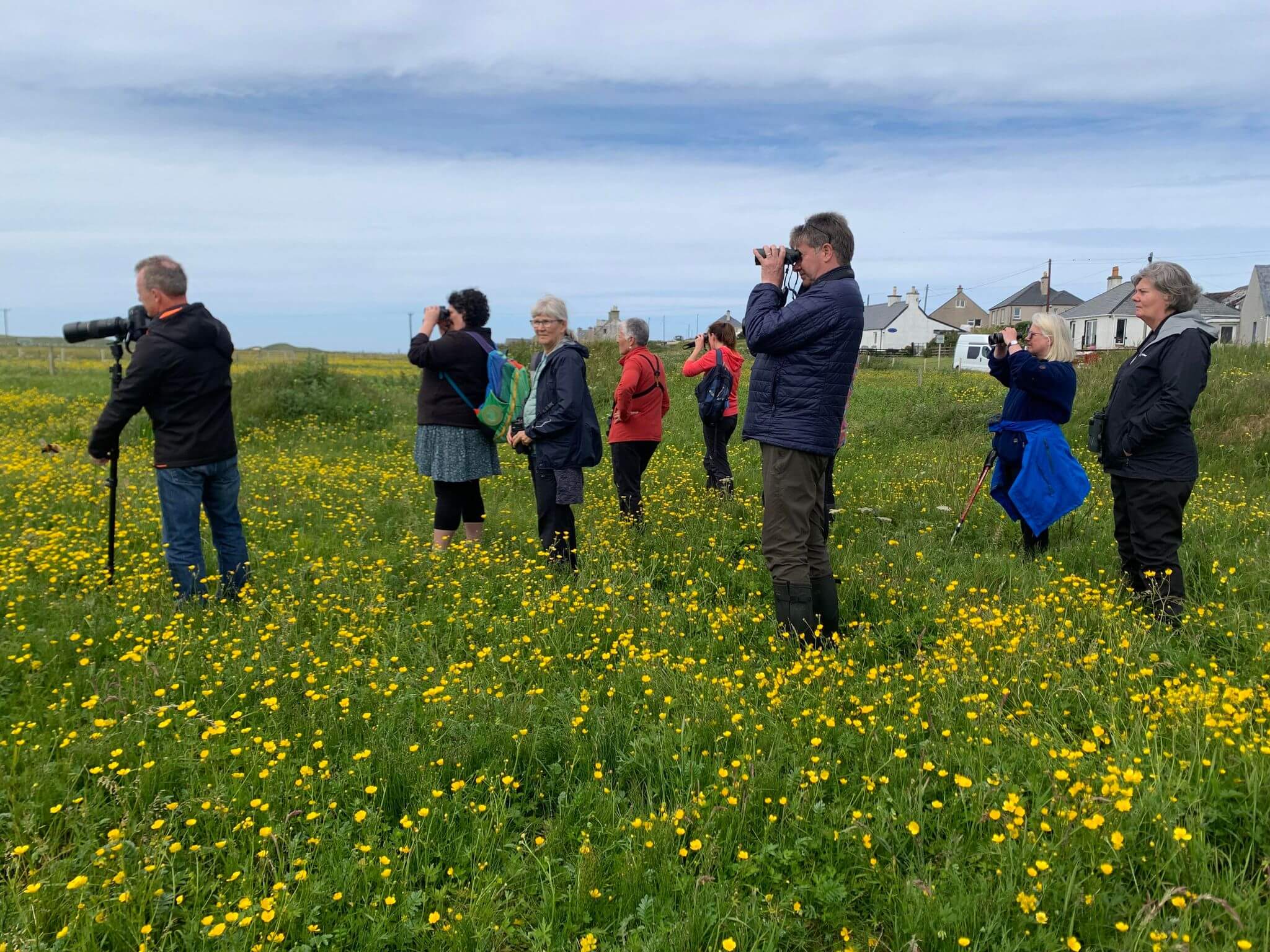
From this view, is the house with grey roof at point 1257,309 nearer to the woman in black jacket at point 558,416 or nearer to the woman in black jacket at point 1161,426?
the woman in black jacket at point 1161,426

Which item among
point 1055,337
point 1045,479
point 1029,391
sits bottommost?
point 1045,479

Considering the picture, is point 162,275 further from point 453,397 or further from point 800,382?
point 800,382

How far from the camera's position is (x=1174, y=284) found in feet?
14.9

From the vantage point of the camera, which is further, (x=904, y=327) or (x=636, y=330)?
(x=904, y=327)

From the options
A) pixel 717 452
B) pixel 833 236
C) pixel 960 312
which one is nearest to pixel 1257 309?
pixel 960 312

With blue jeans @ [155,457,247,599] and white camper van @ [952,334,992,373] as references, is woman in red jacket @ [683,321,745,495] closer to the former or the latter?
blue jeans @ [155,457,247,599]

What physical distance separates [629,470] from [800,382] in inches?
130

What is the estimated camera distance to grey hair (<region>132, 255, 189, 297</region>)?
16.3ft

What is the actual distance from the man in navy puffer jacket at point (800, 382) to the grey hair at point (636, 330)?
2883 mm

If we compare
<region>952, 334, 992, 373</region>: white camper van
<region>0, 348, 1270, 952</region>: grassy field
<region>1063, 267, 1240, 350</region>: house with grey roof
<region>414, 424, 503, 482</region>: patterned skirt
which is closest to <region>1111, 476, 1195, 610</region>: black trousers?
<region>0, 348, 1270, 952</region>: grassy field

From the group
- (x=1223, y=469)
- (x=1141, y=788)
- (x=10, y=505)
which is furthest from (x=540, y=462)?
(x=1223, y=469)

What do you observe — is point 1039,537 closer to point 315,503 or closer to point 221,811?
point 221,811

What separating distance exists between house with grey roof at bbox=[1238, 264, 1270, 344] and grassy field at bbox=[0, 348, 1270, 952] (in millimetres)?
49318

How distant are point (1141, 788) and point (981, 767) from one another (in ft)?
1.78
